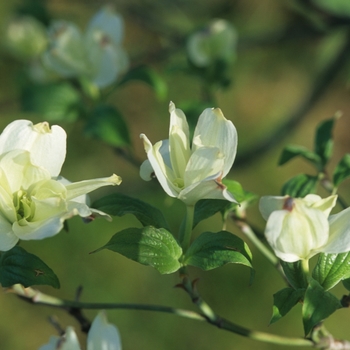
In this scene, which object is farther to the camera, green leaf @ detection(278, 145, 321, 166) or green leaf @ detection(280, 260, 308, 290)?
green leaf @ detection(278, 145, 321, 166)

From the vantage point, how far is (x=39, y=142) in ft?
2.22

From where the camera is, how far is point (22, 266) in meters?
0.66

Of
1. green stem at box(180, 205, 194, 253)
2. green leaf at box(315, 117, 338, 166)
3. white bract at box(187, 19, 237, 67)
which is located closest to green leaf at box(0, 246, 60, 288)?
green stem at box(180, 205, 194, 253)

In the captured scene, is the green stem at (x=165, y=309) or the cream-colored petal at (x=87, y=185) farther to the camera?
the green stem at (x=165, y=309)

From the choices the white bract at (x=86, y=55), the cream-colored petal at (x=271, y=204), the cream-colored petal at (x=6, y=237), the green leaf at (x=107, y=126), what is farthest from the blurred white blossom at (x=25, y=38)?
the cream-colored petal at (x=271, y=204)

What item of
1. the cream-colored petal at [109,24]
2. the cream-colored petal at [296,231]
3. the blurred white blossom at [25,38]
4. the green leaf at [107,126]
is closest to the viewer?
the cream-colored petal at [296,231]

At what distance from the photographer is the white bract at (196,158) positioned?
63 cm

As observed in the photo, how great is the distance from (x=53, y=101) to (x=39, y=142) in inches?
20.3

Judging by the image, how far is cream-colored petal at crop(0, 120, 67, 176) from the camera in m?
0.67

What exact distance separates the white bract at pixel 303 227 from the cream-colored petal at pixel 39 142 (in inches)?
9.4

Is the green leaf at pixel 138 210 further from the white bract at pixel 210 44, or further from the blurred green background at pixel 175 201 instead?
the blurred green background at pixel 175 201

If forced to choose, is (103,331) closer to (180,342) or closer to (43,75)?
(43,75)

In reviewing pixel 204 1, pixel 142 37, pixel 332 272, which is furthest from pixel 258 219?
pixel 332 272

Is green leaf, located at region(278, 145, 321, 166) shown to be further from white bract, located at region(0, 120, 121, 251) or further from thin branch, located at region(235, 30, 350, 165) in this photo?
thin branch, located at region(235, 30, 350, 165)
